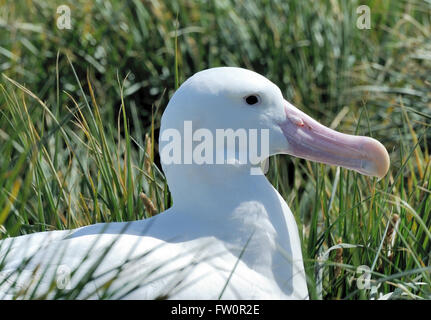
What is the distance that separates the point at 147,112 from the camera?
218 inches

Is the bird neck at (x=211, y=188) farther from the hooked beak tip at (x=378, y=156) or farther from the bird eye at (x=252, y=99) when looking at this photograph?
the hooked beak tip at (x=378, y=156)

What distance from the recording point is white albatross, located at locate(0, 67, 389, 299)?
7.59 ft

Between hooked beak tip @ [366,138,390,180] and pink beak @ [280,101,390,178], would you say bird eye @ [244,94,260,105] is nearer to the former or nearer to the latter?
pink beak @ [280,101,390,178]

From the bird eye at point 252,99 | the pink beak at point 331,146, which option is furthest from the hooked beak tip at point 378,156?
the bird eye at point 252,99

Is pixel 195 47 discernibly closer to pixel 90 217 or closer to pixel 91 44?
pixel 91 44

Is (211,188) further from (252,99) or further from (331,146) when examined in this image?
(331,146)

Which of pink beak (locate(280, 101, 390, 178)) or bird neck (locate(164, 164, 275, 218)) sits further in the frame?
pink beak (locate(280, 101, 390, 178))

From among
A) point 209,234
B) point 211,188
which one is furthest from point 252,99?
point 209,234

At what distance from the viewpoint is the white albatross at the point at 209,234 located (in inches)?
91.0

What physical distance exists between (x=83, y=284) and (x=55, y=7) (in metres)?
3.85

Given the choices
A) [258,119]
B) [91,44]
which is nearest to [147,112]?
→ [91,44]

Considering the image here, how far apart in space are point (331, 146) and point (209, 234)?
57 centimetres

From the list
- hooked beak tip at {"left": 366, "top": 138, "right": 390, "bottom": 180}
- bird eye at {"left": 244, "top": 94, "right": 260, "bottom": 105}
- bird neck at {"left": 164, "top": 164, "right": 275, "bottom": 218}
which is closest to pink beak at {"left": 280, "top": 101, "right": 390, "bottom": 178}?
hooked beak tip at {"left": 366, "top": 138, "right": 390, "bottom": 180}

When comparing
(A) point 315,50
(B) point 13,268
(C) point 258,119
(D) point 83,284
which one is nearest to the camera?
(D) point 83,284
